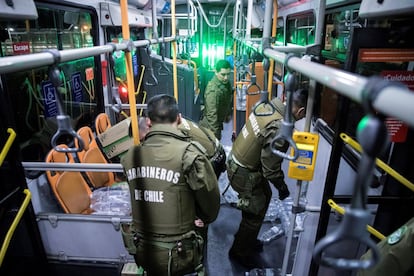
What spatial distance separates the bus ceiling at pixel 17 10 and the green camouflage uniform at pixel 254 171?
6.71 ft

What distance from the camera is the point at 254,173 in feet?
10.6

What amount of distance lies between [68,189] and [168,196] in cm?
142

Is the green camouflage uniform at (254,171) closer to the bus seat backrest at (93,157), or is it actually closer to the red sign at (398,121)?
the red sign at (398,121)

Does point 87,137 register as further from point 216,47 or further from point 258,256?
point 216,47

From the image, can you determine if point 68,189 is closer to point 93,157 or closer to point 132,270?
point 93,157

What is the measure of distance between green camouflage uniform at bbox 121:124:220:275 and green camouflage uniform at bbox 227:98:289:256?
35.0 inches

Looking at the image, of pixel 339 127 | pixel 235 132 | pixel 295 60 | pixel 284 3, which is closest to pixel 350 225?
pixel 295 60

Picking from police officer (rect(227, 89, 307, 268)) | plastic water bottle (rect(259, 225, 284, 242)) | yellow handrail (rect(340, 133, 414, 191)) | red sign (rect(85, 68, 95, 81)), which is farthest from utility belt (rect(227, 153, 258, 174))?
red sign (rect(85, 68, 95, 81))

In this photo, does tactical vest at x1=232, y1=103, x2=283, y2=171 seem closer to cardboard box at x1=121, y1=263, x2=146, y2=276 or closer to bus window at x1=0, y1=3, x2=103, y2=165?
cardboard box at x1=121, y1=263, x2=146, y2=276

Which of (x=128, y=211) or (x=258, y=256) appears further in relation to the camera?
(x=258, y=256)

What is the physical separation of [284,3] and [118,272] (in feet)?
15.8

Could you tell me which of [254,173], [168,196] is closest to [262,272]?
[254,173]

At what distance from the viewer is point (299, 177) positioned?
1626 mm

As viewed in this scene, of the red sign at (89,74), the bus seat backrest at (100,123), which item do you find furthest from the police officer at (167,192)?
the red sign at (89,74)
